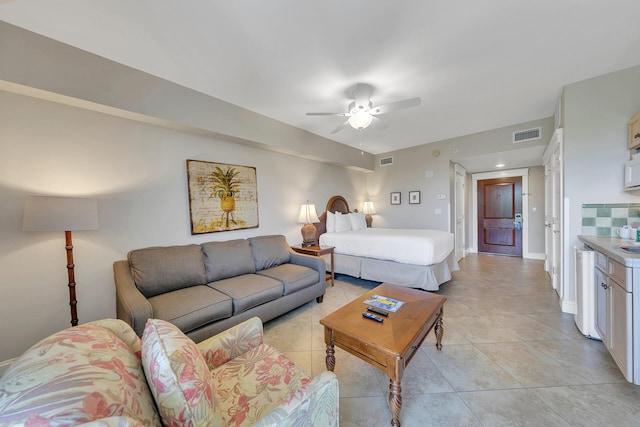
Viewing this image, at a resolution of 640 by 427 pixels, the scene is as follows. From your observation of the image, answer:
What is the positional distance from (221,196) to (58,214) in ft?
4.88

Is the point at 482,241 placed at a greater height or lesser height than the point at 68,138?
lesser

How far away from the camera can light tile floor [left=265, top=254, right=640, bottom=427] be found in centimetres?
142

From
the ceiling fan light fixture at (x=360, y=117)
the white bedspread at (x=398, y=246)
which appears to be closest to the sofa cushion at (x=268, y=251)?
the white bedspread at (x=398, y=246)

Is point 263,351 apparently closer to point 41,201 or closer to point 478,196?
point 41,201

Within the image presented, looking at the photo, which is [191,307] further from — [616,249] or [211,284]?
[616,249]

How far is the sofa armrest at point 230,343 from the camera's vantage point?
1314 mm

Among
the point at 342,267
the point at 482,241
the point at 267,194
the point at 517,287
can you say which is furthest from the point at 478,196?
the point at 267,194

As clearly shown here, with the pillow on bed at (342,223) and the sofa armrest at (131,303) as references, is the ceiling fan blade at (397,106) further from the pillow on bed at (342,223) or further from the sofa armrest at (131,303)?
the sofa armrest at (131,303)

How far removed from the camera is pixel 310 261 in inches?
122

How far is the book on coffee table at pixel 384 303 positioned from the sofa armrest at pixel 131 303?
1685mm

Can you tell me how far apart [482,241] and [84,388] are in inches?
285

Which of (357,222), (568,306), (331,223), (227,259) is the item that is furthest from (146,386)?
(357,222)

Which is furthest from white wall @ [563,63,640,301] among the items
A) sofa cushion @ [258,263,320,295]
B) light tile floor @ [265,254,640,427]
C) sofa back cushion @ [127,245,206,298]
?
sofa back cushion @ [127,245,206,298]

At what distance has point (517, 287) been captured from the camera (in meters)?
3.47
